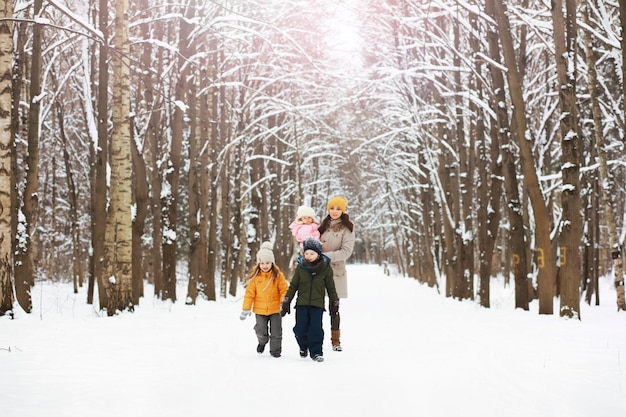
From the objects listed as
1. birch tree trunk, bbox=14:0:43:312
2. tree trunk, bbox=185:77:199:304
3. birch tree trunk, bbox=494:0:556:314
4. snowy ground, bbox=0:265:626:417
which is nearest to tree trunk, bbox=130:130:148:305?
tree trunk, bbox=185:77:199:304

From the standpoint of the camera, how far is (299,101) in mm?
25141

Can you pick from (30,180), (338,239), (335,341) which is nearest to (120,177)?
(30,180)

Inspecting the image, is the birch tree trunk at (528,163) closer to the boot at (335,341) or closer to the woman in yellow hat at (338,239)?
the woman in yellow hat at (338,239)

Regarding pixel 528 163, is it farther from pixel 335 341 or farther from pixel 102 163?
A: pixel 102 163

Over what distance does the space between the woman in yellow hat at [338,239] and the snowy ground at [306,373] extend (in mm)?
856

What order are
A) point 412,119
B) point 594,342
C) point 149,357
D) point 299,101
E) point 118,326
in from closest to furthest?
1. point 149,357
2. point 594,342
3. point 118,326
4. point 412,119
5. point 299,101

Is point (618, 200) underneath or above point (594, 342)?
above

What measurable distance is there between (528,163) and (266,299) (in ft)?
21.4

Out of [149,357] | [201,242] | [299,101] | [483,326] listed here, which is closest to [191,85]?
[201,242]

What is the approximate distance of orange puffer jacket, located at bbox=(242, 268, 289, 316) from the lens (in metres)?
6.46

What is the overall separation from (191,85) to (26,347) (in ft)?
37.4

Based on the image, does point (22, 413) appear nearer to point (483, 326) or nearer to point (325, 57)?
point (483, 326)

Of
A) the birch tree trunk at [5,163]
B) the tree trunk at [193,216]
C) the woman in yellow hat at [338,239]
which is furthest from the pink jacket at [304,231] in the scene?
the tree trunk at [193,216]

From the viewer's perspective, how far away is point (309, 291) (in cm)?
646
